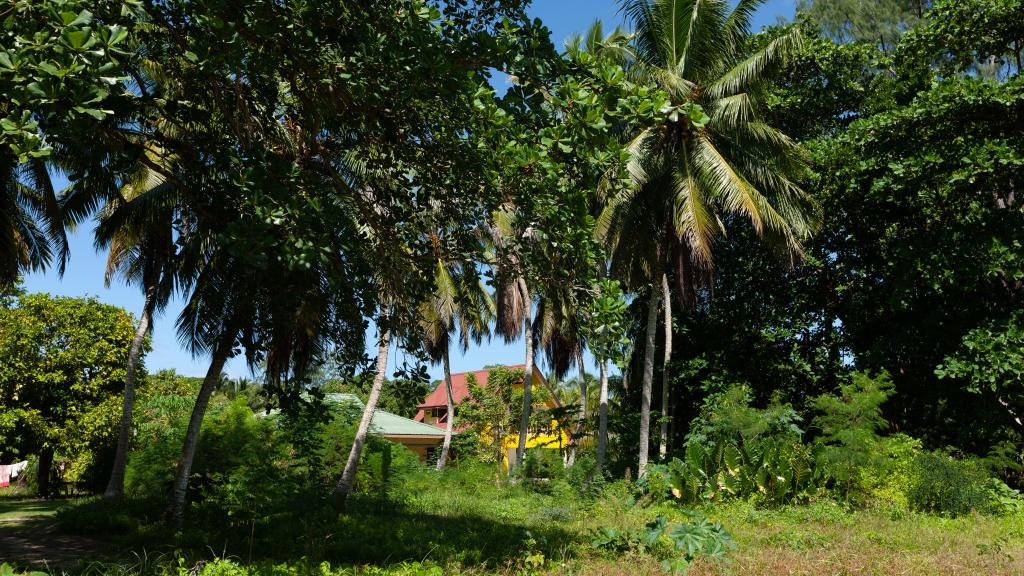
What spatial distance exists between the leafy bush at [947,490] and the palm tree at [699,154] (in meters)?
5.27

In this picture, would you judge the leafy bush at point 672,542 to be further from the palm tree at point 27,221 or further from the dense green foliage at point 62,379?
the dense green foliage at point 62,379

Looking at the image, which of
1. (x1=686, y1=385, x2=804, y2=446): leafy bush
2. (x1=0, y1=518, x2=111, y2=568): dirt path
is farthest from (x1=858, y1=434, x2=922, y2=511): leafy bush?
(x1=0, y1=518, x2=111, y2=568): dirt path

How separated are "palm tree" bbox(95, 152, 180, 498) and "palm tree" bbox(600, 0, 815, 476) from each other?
8.57 meters

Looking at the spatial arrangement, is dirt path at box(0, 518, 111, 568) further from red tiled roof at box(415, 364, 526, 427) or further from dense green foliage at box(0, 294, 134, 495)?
red tiled roof at box(415, 364, 526, 427)

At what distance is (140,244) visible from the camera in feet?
50.2

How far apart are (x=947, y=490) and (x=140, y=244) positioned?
16120mm

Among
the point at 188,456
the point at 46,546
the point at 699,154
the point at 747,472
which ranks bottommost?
the point at 46,546

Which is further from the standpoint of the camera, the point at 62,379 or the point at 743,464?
the point at 62,379

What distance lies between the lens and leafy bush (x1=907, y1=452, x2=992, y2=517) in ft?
38.5

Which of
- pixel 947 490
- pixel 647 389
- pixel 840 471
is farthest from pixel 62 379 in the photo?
pixel 947 490

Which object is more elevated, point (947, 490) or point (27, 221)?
point (27, 221)

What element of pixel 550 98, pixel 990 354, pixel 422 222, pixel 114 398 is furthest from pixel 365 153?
pixel 114 398

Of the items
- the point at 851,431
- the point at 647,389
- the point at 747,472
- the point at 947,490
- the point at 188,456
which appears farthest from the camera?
the point at 647,389

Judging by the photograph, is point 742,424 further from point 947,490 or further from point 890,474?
point 947,490
